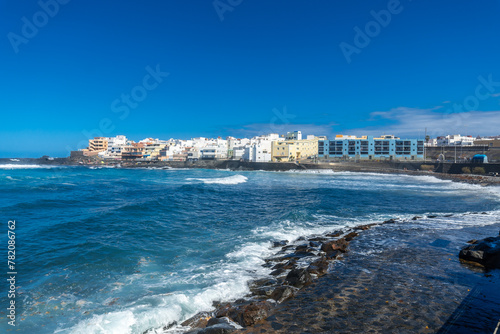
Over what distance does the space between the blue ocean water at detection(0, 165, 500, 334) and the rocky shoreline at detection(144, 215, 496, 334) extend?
0.43 metres

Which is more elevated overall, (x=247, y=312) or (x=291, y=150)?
(x=291, y=150)

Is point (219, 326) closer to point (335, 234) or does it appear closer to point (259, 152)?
point (335, 234)

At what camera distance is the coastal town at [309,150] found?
90938mm

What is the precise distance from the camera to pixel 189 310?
710cm

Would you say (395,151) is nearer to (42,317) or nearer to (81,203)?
(81,203)

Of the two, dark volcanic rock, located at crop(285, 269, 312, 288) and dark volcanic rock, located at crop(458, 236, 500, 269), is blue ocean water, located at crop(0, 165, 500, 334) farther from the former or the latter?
dark volcanic rock, located at crop(458, 236, 500, 269)

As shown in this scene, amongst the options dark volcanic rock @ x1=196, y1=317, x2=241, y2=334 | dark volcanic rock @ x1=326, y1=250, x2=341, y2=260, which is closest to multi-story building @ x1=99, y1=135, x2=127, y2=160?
dark volcanic rock @ x1=326, y1=250, x2=341, y2=260

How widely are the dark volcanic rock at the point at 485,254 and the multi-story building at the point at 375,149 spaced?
8526 centimetres

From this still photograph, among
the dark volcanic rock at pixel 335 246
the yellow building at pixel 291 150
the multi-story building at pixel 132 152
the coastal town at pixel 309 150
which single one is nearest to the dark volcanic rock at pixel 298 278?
the dark volcanic rock at pixel 335 246

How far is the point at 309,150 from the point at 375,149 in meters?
21.3

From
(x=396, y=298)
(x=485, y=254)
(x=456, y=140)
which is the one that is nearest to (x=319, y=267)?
(x=396, y=298)

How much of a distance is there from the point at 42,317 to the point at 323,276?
23.4 feet

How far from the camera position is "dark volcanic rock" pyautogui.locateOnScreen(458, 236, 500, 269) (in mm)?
8977

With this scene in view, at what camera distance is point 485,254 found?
30.4 ft
